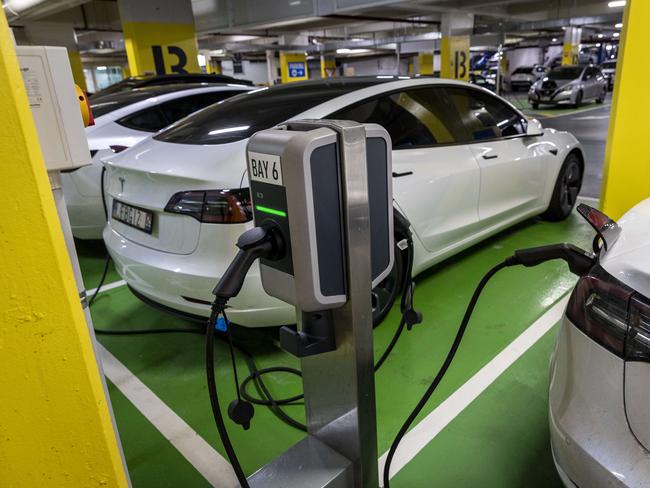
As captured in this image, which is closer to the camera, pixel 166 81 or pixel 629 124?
pixel 629 124

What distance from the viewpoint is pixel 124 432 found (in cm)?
216

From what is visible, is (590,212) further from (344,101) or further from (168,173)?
(168,173)

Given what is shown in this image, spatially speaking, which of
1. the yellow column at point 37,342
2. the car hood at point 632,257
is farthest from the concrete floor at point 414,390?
the yellow column at point 37,342

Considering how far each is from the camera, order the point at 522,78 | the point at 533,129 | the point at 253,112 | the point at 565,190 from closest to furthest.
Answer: the point at 253,112
the point at 533,129
the point at 565,190
the point at 522,78

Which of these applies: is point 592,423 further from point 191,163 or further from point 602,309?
point 191,163

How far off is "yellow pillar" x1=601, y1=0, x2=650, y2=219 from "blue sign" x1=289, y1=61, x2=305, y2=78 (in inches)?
681

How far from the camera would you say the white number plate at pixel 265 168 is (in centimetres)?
105

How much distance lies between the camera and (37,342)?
2.90ft

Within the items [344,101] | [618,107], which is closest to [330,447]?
[344,101]

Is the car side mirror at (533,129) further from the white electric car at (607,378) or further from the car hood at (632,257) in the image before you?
the white electric car at (607,378)

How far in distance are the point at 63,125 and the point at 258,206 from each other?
20.6 inches

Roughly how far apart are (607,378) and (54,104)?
1.53 meters

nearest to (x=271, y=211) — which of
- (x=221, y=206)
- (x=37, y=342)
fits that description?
(x=37, y=342)

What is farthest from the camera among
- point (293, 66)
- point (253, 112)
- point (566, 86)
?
point (293, 66)
